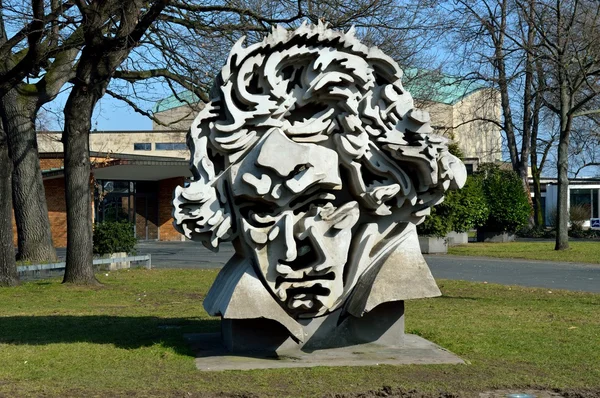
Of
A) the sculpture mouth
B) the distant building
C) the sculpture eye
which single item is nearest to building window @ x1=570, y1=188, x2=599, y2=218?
the distant building

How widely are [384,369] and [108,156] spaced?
96.6ft

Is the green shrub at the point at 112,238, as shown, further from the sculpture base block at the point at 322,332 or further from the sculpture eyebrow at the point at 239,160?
the sculpture eyebrow at the point at 239,160

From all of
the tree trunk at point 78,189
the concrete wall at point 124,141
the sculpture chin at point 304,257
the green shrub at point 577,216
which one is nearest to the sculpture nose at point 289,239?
the sculpture chin at point 304,257

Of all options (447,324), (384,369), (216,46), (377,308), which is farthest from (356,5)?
(384,369)

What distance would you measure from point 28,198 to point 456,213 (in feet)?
45.9

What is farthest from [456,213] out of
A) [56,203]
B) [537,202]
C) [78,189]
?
[56,203]

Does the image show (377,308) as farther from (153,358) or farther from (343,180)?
(153,358)

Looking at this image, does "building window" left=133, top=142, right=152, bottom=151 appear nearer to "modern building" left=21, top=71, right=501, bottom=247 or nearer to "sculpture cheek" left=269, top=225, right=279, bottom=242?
"modern building" left=21, top=71, right=501, bottom=247

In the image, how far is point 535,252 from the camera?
92.4 feet

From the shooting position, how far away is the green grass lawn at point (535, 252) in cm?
2585

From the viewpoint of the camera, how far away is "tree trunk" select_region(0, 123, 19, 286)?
17.7 m

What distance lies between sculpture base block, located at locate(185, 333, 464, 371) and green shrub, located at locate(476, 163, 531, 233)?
27.1 meters

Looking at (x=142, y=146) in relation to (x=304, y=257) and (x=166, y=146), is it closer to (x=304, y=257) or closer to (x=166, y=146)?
(x=166, y=146)

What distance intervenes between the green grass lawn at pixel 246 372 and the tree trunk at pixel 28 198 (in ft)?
19.1
